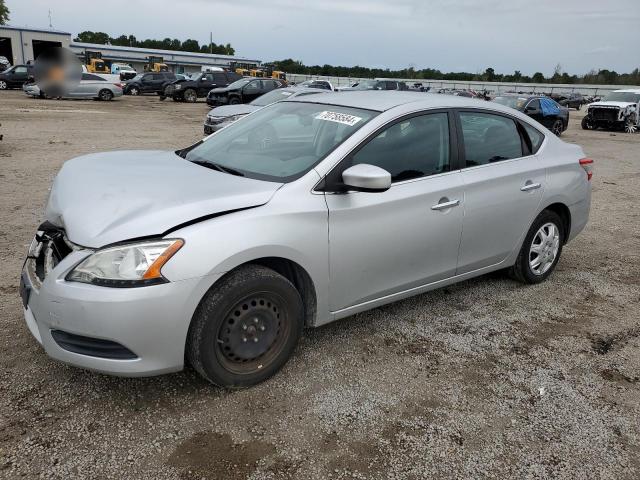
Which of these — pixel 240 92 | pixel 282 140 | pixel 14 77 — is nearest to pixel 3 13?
pixel 14 77

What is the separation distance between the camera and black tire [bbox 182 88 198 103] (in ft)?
94.4

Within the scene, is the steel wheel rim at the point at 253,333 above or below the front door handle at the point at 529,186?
below

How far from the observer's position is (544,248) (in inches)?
186

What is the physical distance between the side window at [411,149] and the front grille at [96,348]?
5.66ft

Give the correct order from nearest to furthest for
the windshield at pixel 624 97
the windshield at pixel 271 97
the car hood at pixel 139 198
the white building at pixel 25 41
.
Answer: the car hood at pixel 139 198 → the windshield at pixel 271 97 → the windshield at pixel 624 97 → the white building at pixel 25 41

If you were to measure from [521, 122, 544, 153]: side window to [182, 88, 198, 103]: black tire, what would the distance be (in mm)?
26796

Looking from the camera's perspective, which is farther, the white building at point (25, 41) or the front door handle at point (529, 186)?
the white building at point (25, 41)

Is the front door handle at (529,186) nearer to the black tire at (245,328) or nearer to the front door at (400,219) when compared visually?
the front door at (400,219)

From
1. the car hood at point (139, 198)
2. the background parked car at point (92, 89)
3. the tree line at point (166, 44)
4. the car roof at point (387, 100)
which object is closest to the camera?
the car hood at point (139, 198)

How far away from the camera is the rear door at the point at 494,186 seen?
12.9 feet

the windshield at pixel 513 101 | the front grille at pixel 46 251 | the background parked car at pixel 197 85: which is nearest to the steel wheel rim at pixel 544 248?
the front grille at pixel 46 251

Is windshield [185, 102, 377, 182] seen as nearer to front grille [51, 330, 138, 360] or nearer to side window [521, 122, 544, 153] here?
front grille [51, 330, 138, 360]

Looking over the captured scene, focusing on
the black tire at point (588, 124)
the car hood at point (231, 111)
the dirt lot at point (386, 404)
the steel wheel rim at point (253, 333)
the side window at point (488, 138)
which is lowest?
the dirt lot at point (386, 404)

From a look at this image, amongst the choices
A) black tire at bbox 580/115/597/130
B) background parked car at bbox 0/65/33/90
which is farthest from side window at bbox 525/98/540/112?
background parked car at bbox 0/65/33/90
